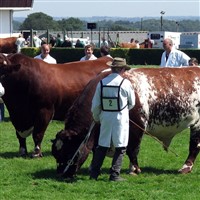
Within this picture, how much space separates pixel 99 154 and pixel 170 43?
17.5 ft

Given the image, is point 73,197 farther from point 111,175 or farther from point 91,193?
point 111,175

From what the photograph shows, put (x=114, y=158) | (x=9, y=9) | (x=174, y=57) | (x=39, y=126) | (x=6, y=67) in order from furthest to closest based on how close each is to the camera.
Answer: (x=9, y=9) → (x=174, y=57) → (x=39, y=126) → (x=6, y=67) → (x=114, y=158)

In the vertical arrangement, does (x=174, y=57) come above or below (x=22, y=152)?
above

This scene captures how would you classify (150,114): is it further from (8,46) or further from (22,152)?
(8,46)

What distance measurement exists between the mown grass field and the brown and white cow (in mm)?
358

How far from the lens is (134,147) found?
999cm

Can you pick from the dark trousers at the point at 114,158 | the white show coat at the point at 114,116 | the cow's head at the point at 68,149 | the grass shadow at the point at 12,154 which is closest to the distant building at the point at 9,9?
the grass shadow at the point at 12,154

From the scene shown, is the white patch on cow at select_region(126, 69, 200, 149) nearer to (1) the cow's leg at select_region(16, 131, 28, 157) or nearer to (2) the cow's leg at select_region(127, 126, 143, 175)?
(2) the cow's leg at select_region(127, 126, 143, 175)

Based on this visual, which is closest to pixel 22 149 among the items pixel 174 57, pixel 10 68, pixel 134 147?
pixel 10 68

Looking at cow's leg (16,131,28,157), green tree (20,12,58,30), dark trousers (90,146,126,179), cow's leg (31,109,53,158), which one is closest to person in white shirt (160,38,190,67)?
cow's leg (31,109,53,158)

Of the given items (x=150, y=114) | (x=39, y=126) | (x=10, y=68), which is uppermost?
(x=10, y=68)

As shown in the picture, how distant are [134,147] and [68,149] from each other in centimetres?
104

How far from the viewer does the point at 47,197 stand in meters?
8.68

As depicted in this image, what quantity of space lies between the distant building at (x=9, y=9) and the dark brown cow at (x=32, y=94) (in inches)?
1883
